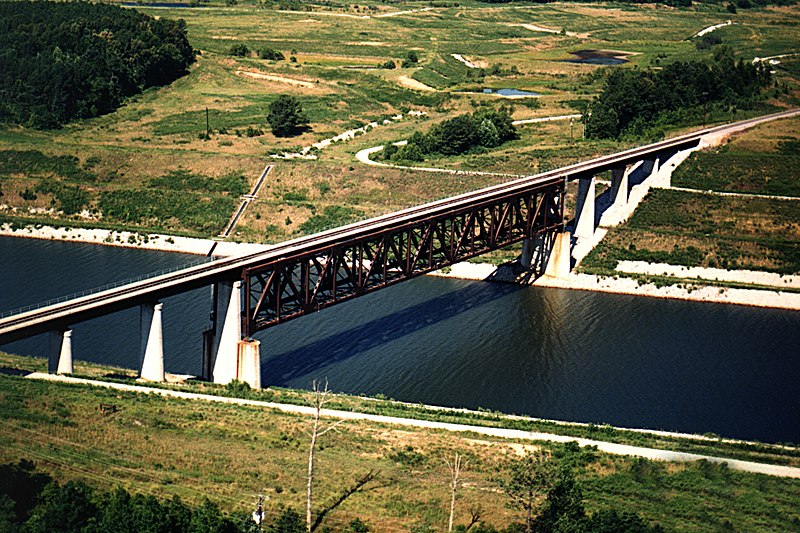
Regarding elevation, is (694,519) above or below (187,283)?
below

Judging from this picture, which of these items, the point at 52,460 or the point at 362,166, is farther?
the point at 362,166

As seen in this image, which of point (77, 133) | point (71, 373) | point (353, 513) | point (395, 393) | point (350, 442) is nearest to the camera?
point (353, 513)

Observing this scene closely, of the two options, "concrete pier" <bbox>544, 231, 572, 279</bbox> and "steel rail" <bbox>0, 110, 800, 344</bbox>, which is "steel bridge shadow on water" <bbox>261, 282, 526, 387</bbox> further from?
"steel rail" <bbox>0, 110, 800, 344</bbox>

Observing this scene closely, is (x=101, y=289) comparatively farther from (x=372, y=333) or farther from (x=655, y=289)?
(x=655, y=289)

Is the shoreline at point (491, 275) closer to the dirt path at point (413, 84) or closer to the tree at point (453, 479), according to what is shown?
the tree at point (453, 479)

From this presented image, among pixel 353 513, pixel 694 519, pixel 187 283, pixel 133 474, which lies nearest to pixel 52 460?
pixel 133 474

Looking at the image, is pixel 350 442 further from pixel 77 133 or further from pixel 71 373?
pixel 77 133
